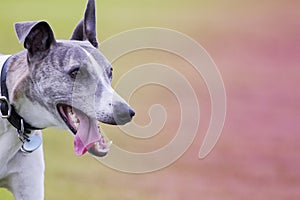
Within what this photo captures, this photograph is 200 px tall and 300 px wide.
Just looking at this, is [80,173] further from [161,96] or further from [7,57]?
[7,57]

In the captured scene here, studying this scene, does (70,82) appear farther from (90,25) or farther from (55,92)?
(90,25)

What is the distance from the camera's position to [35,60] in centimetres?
249

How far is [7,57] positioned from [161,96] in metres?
1.35

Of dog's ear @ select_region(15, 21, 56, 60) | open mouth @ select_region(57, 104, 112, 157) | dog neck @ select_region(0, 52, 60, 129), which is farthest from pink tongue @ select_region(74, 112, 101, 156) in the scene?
dog's ear @ select_region(15, 21, 56, 60)

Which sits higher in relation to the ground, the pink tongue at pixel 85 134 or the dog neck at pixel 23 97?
the pink tongue at pixel 85 134

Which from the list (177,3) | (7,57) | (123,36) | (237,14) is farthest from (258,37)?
(7,57)

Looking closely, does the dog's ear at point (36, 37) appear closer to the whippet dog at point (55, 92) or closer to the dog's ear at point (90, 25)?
the whippet dog at point (55, 92)

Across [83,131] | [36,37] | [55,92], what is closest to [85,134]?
[83,131]

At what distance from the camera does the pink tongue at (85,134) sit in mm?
2455

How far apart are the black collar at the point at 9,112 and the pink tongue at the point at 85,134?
187mm

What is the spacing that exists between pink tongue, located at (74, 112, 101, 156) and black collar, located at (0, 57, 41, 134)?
19 cm

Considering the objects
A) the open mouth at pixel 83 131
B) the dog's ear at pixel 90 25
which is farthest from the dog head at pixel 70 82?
the dog's ear at pixel 90 25

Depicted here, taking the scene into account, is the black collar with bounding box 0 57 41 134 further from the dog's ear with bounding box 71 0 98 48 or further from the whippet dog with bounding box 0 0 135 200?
the dog's ear with bounding box 71 0 98 48

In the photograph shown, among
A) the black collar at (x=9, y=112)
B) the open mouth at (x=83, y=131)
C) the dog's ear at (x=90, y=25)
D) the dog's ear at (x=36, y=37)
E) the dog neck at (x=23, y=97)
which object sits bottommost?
the black collar at (x=9, y=112)
